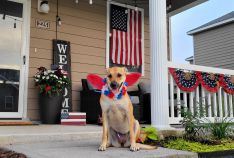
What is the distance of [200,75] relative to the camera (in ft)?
17.7

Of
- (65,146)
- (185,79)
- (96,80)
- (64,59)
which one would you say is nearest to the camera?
(96,80)

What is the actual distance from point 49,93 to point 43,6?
1.81 meters

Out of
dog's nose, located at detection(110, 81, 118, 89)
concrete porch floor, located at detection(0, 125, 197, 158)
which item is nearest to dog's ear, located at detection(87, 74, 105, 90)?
dog's nose, located at detection(110, 81, 118, 89)

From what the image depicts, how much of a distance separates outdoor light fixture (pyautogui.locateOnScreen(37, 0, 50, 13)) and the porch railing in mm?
2922

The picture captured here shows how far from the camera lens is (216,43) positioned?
574 inches

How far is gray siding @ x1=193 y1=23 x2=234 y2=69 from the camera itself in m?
13.6

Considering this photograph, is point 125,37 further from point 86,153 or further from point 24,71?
point 86,153

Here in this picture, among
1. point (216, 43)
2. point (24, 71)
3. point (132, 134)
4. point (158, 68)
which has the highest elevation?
point (216, 43)

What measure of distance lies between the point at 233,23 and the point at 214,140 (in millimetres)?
10959

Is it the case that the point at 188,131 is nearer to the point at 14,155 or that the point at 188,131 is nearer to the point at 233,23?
the point at 14,155

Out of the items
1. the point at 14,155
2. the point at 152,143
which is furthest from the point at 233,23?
the point at 14,155

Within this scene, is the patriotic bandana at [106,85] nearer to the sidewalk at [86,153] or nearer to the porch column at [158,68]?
the sidewalk at [86,153]

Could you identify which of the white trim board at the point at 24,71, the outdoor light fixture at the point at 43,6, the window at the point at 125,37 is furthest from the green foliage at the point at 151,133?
the outdoor light fixture at the point at 43,6

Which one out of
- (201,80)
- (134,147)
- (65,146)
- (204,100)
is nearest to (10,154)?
(65,146)
